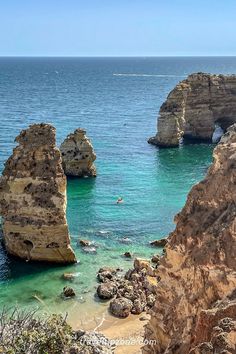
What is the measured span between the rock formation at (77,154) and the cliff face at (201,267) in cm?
3955

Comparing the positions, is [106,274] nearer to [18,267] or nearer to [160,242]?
[18,267]

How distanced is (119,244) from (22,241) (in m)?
6.69

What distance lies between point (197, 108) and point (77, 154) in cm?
2380

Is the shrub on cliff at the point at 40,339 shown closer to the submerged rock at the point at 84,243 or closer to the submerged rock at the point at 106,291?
the submerged rock at the point at 106,291

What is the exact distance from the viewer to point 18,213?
33219mm

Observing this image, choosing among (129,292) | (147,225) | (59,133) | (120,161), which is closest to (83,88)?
(59,133)

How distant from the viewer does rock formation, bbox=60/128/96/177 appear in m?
53.9

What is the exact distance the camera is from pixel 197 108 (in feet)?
237

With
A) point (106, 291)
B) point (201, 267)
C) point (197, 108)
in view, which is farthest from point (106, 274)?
point (197, 108)

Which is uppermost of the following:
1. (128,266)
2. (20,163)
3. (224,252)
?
(224,252)

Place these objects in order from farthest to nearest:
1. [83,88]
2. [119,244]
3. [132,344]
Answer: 1. [83,88]
2. [119,244]
3. [132,344]

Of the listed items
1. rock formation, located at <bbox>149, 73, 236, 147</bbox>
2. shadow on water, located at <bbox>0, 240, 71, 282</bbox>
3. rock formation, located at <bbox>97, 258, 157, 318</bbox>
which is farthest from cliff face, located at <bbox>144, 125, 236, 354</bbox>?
rock formation, located at <bbox>149, 73, 236, 147</bbox>

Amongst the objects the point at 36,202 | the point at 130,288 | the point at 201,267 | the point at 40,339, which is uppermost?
the point at 201,267

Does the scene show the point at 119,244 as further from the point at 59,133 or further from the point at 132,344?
the point at 59,133
